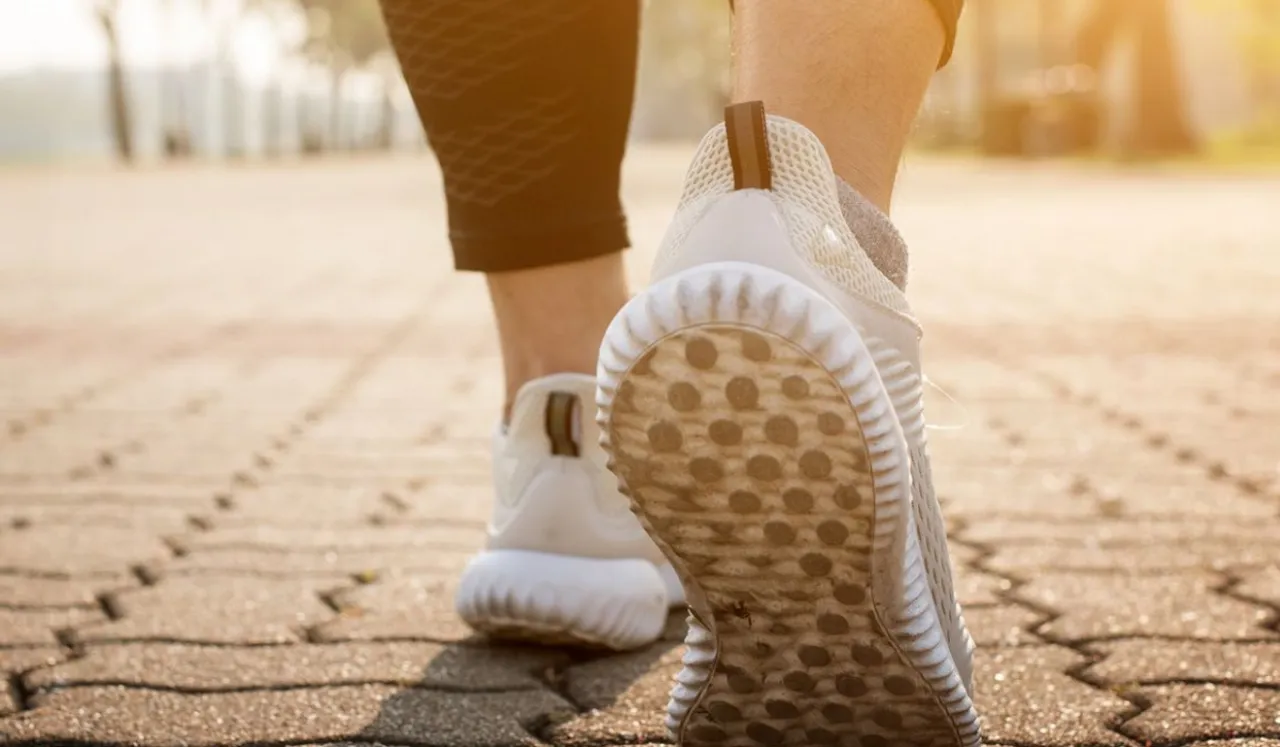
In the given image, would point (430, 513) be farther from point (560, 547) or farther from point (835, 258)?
point (835, 258)

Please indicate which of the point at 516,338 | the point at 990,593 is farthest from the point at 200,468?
the point at 990,593

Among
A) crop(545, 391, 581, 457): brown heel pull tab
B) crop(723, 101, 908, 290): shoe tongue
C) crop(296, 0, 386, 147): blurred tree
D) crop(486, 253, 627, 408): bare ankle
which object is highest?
crop(296, 0, 386, 147): blurred tree

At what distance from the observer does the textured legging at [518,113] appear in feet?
5.82

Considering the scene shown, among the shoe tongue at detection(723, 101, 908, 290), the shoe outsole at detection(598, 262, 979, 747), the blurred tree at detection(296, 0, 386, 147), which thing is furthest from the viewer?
the blurred tree at detection(296, 0, 386, 147)

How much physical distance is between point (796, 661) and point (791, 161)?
391 millimetres

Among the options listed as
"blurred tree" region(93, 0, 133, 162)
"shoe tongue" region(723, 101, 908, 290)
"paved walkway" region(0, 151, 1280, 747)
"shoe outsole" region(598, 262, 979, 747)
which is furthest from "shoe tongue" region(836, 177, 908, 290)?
"blurred tree" region(93, 0, 133, 162)

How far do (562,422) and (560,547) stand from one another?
5.5 inches

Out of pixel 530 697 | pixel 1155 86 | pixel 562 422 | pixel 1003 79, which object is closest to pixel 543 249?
pixel 562 422

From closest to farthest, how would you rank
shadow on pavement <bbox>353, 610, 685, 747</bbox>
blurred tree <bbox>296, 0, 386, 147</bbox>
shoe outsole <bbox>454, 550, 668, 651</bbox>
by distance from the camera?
shadow on pavement <bbox>353, 610, 685, 747</bbox>, shoe outsole <bbox>454, 550, 668, 651</bbox>, blurred tree <bbox>296, 0, 386, 147</bbox>

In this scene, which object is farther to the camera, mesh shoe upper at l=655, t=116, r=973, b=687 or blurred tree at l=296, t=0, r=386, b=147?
blurred tree at l=296, t=0, r=386, b=147

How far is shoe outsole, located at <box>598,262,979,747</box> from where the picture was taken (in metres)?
1.16

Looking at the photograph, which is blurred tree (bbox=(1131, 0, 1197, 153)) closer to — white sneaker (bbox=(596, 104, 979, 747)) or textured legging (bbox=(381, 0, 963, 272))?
textured legging (bbox=(381, 0, 963, 272))

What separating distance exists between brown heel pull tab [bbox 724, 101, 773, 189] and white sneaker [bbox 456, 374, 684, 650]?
23.3 inches

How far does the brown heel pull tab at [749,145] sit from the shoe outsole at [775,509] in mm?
113
